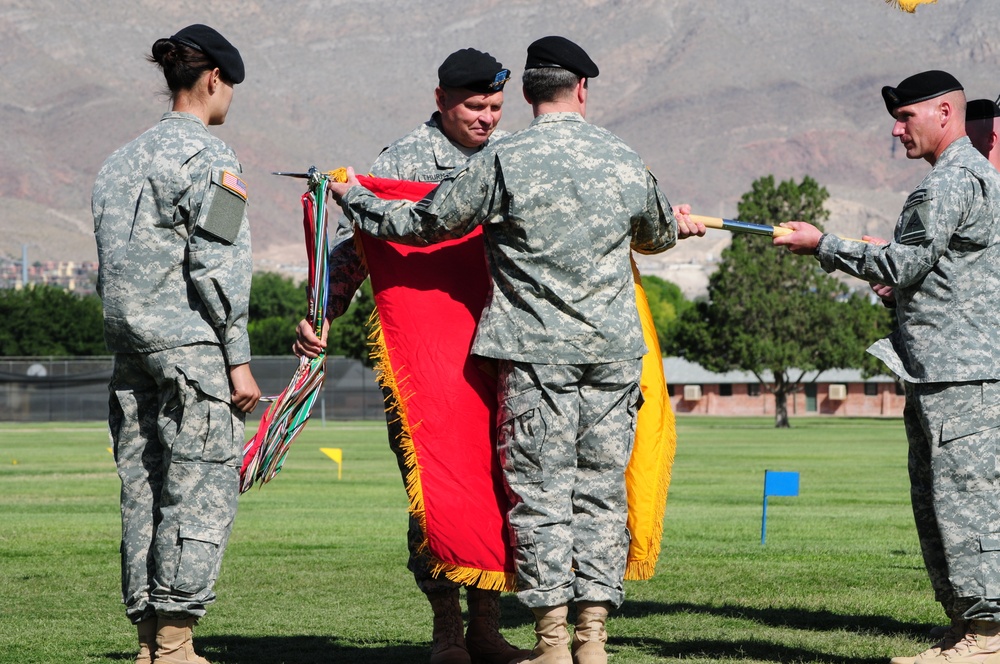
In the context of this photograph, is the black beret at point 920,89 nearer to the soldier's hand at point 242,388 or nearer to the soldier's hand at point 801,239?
the soldier's hand at point 801,239

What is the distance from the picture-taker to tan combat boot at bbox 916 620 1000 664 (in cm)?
594

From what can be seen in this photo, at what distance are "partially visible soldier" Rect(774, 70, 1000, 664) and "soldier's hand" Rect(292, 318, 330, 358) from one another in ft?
7.07

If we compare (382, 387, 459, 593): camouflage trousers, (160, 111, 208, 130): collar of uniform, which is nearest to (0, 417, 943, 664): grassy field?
(382, 387, 459, 593): camouflage trousers

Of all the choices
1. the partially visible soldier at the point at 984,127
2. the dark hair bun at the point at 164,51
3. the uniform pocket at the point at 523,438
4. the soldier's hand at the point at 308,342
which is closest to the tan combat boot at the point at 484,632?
the uniform pocket at the point at 523,438

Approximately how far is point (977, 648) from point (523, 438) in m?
2.20

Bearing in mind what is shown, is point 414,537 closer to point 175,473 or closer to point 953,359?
point 175,473

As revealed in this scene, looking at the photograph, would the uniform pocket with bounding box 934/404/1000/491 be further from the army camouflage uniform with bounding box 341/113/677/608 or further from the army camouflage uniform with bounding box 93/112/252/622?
the army camouflage uniform with bounding box 93/112/252/622

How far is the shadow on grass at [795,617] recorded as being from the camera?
279 inches

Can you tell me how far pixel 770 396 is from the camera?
342 feet

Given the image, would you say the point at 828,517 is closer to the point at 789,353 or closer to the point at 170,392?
the point at 170,392


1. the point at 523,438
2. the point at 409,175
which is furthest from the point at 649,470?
the point at 409,175

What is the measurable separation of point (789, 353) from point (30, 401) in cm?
3283

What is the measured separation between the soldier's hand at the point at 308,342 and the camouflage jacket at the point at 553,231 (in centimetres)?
86

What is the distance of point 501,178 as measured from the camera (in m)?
5.54
